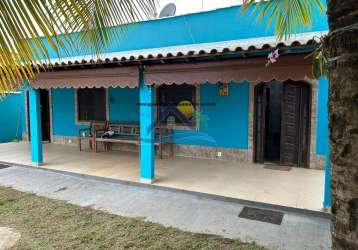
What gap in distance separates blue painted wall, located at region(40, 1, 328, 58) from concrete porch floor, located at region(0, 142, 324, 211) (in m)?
3.42

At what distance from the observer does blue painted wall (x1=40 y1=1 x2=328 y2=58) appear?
780 centimetres

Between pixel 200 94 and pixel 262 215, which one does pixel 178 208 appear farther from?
pixel 200 94

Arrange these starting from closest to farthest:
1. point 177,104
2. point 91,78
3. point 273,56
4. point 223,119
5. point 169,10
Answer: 1. point 273,56
2. point 91,78
3. point 223,119
4. point 177,104
5. point 169,10

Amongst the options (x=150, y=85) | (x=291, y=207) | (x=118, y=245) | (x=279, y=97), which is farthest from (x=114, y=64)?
(x=279, y=97)

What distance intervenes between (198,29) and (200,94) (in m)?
2.19

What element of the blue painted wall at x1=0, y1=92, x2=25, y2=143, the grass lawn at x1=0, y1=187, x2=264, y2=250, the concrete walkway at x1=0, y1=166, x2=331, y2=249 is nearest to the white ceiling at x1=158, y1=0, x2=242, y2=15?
the concrete walkway at x1=0, y1=166, x2=331, y2=249

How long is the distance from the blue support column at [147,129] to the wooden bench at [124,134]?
244cm

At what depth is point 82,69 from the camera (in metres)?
6.73

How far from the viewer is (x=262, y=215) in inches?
183

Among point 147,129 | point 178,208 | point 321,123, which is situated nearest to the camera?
point 178,208

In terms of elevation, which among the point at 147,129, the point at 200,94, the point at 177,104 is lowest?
the point at 147,129

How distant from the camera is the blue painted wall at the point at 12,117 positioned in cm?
1305

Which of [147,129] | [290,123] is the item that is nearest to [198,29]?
[290,123]

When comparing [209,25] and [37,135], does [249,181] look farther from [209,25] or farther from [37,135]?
[37,135]
